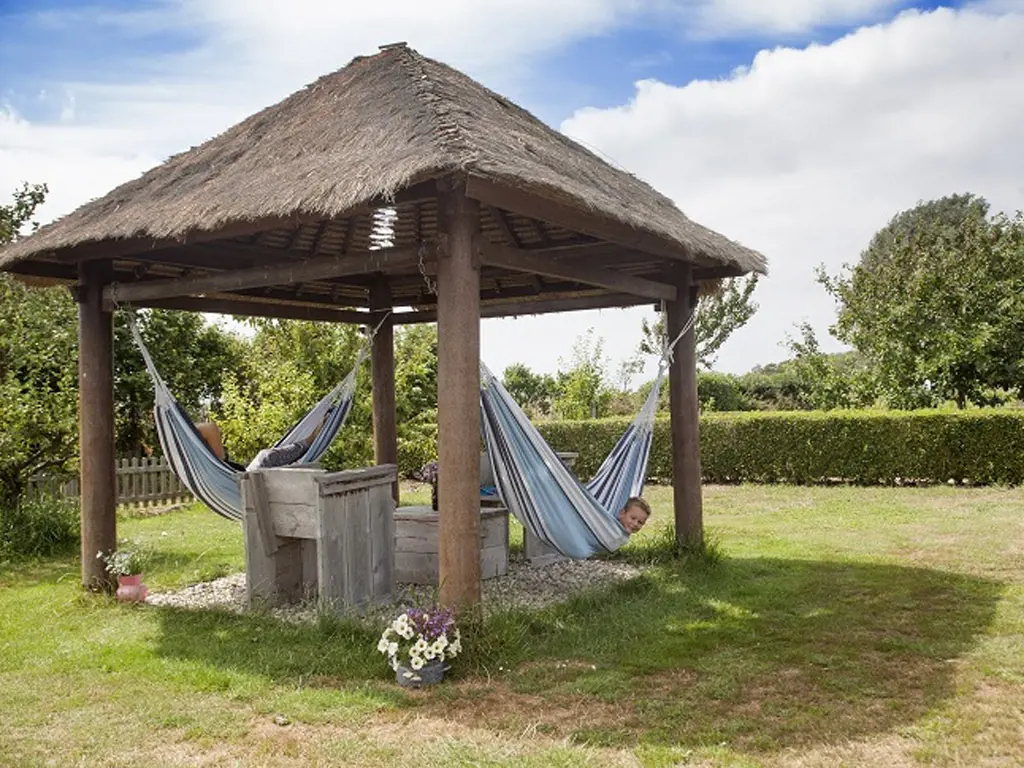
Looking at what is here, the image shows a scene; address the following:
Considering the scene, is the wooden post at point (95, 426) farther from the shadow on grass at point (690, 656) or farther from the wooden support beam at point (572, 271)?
the wooden support beam at point (572, 271)

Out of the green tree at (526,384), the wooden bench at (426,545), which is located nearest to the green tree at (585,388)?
the green tree at (526,384)

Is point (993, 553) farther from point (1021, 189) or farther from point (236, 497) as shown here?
point (1021, 189)

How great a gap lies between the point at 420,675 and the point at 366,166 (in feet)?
6.62

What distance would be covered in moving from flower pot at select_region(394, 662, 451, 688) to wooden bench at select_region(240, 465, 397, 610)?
985mm

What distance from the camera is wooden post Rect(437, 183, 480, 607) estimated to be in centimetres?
388

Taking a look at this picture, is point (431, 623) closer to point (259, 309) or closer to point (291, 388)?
point (259, 309)

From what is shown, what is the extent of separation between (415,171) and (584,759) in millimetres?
2110

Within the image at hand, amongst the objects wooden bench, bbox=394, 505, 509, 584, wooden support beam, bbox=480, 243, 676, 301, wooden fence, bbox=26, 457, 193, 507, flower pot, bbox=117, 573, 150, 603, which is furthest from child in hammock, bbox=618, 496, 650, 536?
wooden fence, bbox=26, 457, 193, 507

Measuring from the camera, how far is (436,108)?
4246 millimetres

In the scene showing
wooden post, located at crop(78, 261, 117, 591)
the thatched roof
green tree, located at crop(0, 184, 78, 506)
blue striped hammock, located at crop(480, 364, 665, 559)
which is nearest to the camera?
the thatched roof

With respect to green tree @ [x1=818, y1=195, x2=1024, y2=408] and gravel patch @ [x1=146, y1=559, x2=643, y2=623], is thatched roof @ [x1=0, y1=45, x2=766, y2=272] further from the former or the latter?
green tree @ [x1=818, y1=195, x2=1024, y2=408]

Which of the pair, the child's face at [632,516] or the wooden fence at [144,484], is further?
the wooden fence at [144,484]

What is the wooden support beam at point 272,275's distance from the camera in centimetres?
428

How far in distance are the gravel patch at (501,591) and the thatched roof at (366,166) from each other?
194 centimetres
